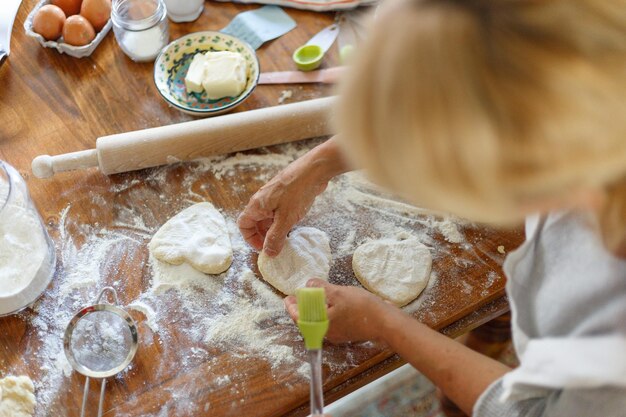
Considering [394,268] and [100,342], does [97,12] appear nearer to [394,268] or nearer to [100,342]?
[100,342]

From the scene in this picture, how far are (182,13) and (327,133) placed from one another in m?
0.48

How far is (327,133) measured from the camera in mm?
1350

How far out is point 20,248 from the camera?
3.67 ft

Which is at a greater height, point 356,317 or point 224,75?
point 224,75

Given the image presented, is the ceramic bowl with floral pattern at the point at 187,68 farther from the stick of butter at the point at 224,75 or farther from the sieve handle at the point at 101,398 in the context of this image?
the sieve handle at the point at 101,398

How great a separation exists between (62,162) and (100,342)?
384mm

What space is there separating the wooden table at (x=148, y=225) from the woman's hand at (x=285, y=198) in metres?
0.10

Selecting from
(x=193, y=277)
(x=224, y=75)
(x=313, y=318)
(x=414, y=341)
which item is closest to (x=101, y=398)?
(x=193, y=277)

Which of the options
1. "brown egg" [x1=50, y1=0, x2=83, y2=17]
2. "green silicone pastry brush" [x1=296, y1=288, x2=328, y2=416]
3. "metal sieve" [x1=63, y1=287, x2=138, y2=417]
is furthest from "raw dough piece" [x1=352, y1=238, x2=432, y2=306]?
"brown egg" [x1=50, y1=0, x2=83, y2=17]

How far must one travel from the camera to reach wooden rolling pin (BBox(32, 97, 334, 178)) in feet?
4.11

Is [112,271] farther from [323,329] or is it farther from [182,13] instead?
A: [182,13]

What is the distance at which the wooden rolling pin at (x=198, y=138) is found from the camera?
125 centimetres

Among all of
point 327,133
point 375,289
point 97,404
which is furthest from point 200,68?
point 97,404

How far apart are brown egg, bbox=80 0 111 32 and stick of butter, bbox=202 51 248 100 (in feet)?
0.93
